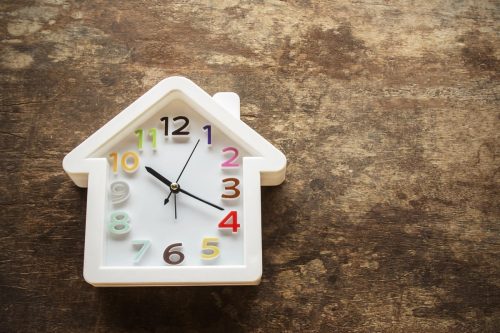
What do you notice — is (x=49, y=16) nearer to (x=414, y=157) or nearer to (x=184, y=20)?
(x=184, y=20)

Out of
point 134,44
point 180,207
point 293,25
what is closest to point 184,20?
point 134,44

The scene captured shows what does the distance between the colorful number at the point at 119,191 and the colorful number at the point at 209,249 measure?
0.29 meters

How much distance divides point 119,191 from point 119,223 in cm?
10

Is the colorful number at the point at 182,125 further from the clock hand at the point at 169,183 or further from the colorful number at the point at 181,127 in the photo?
the clock hand at the point at 169,183

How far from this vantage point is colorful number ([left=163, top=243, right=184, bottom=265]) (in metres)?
1.59

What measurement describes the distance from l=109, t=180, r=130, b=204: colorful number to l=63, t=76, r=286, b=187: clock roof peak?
0.09 m

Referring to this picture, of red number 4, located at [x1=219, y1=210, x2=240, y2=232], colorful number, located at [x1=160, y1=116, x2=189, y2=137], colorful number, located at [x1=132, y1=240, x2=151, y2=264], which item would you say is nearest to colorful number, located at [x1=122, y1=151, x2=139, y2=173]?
colorful number, located at [x1=160, y1=116, x2=189, y2=137]

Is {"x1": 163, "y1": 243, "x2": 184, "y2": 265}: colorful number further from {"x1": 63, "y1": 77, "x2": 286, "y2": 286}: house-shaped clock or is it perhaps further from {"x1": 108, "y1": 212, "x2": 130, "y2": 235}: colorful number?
{"x1": 108, "y1": 212, "x2": 130, "y2": 235}: colorful number

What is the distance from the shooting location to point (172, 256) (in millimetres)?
1604

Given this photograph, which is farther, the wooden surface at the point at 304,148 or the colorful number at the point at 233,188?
the wooden surface at the point at 304,148

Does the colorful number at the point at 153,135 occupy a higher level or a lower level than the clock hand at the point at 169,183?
higher

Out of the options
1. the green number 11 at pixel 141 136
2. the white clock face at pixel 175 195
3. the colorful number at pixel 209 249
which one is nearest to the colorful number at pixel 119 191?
the white clock face at pixel 175 195

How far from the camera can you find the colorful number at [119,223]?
1607mm

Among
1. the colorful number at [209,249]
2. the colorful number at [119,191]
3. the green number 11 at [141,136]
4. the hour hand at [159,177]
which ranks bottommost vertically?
the colorful number at [209,249]
